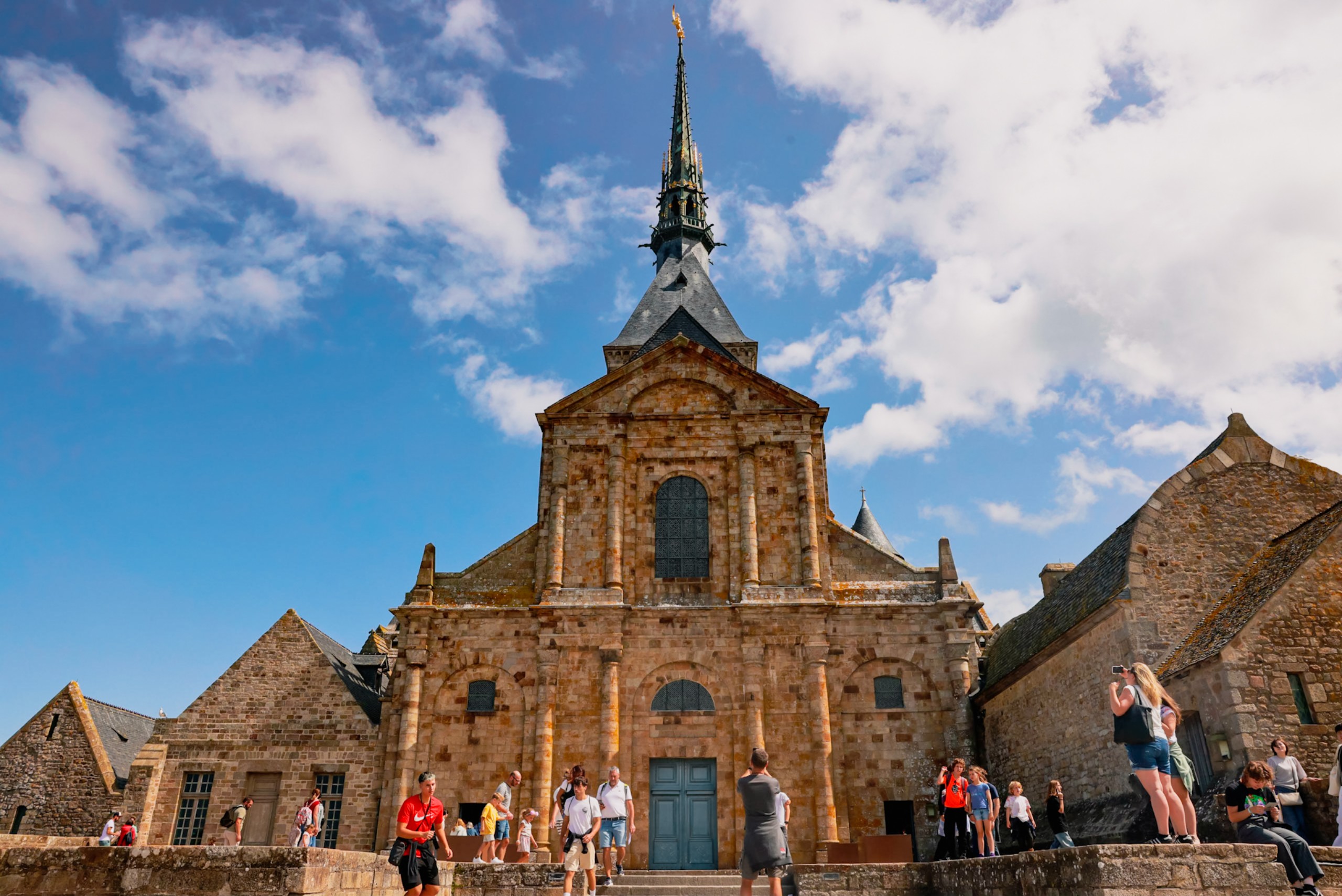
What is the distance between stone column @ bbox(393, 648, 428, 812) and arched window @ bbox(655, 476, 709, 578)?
5.55 m

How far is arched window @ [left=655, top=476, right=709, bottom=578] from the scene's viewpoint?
70.0ft

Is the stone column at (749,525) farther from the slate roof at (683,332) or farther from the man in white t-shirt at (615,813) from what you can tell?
the slate roof at (683,332)

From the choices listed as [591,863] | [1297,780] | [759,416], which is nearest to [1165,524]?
[1297,780]

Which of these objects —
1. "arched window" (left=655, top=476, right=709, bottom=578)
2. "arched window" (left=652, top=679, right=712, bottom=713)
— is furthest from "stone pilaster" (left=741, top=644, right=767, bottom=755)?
"arched window" (left=655, top=476, right=709, bottom=578)

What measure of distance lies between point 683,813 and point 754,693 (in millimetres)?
2781

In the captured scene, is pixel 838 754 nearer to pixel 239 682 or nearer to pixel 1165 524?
pixel 1165 524

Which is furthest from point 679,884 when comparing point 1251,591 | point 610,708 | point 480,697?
point 1251,591

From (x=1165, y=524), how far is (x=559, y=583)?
12.0 m

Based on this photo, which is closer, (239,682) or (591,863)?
(591,863)

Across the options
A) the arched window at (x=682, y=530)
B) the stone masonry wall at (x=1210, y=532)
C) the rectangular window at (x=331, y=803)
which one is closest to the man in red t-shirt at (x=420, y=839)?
the stone masonry wall at (x=1210, y=532)

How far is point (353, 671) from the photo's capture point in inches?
953

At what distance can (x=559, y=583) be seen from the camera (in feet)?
68.0

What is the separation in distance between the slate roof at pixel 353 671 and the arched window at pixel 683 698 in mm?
6012

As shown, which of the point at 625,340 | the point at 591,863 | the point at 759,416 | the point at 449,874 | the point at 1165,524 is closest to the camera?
the point at 449,874
